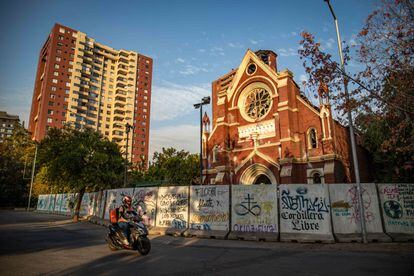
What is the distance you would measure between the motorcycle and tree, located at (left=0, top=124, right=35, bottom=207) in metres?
47.5

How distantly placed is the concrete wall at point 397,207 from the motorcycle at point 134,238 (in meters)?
9.41

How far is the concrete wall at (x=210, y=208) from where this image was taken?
508 inches

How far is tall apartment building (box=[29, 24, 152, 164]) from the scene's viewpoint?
7044cm

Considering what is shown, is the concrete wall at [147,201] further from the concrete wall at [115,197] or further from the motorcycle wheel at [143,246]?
the motorcycle wheel at [143,246]

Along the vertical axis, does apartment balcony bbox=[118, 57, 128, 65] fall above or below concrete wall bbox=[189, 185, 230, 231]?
above

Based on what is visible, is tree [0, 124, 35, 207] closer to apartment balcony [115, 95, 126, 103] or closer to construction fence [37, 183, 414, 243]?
apartment balcony [115, 95, 126, 103]

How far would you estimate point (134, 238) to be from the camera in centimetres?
823

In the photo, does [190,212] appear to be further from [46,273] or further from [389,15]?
[389,15]

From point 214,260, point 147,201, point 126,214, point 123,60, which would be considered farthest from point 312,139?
point 123,60

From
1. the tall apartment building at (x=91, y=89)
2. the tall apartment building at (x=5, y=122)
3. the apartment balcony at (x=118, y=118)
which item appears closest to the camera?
the tall apartment building at (x=91, y=89)

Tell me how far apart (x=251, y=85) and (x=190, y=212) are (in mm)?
15087

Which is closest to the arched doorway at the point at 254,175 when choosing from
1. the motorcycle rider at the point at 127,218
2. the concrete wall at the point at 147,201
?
the concrete wall at the point at 147,201

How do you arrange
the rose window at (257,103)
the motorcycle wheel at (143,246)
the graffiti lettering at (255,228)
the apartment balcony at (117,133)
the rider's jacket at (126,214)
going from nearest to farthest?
the motorcycle wheel at (143,246) < the rider's jacket at (126,214) < the graffiti lettering at (255,228) < the rose window at (257,103) < the apartment balcony at (117,133)

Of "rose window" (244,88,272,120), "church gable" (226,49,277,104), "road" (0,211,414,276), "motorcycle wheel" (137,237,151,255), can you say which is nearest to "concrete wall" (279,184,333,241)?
"road" (0,211,414,276)
